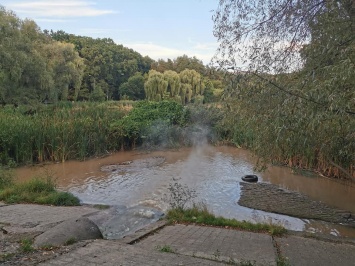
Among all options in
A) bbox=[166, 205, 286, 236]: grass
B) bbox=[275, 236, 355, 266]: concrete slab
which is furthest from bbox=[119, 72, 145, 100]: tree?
bbox=[275, 236, 355, 266]: concrete slab

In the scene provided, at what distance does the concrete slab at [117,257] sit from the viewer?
4.79m

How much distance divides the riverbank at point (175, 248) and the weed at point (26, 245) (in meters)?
0.03

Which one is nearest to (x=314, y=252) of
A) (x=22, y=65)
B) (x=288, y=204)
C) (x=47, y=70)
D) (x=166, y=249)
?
(x=166, y=249)

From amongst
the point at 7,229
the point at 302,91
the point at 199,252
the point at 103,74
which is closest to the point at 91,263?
the point at 199,252

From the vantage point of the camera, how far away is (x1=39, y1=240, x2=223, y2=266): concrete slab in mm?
4793

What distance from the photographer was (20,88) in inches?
1145

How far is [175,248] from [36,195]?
5.68 meters

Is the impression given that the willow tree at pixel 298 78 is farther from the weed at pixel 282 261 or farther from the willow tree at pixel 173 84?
the willow tree at pixel 173 84

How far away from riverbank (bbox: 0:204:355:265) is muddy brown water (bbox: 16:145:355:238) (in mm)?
2450

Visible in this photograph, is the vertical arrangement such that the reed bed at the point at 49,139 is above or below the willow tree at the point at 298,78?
below

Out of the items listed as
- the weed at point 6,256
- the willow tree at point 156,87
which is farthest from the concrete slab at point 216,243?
the willow tree at point 156,87

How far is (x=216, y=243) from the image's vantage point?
6.30 metres

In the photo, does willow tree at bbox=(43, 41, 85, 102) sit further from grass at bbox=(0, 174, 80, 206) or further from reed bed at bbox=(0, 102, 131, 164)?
grass at bbox=(0, 174, 80, 206)

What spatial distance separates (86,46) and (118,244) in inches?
2623
